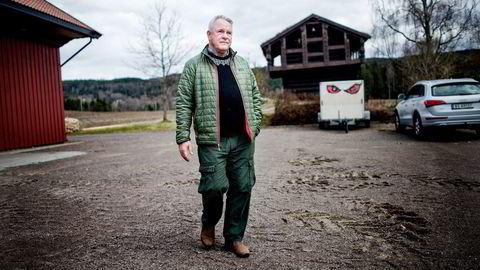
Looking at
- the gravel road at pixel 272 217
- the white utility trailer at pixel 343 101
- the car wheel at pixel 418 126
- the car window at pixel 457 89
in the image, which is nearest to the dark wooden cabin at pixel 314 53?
the white utility trailer at pixel 343 101

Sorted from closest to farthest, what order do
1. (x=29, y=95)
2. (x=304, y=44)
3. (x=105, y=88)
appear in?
1. (x=29, y=95)
2. (x=304, y=44)
3. (x=105, y=88)

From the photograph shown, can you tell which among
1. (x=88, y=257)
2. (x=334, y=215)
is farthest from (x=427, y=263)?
(x=88, y=257)

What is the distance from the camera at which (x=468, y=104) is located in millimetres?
9945

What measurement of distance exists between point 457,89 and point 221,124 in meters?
9.53

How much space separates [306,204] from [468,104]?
7680 mm

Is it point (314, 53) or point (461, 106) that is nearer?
point (461, 106)

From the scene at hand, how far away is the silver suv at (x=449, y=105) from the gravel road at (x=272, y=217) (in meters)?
2.39

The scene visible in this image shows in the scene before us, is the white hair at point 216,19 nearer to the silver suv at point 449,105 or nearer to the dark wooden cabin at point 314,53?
the silver suv at point 449,105

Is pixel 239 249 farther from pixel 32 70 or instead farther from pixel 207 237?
pixel 32 70

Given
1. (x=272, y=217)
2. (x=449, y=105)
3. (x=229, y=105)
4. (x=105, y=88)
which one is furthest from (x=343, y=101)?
(x=105, y=88)

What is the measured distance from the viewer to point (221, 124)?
3020 mm

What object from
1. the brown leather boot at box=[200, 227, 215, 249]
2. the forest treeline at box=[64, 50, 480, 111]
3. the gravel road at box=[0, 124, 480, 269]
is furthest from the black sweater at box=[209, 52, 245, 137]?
the forest treeline at box=[64, 50, 480, 111]

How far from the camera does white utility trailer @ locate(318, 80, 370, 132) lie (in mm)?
14852

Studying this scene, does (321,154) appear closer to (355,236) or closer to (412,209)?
(412,209)
